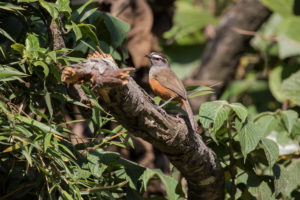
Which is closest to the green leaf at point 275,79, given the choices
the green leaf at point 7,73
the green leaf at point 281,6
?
the green leaf at point 281,6

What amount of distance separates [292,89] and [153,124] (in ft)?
9.92

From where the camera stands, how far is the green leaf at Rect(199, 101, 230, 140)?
279 cm

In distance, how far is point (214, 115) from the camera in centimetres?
283

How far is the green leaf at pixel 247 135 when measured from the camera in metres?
2.82

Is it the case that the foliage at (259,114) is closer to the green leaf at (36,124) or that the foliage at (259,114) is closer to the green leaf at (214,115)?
the green leaf at (214,115)

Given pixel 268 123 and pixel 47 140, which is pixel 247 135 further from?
pixel 47 140

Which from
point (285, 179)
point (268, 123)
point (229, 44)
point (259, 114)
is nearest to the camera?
point (285, 179)

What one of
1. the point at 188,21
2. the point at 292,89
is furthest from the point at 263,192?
the point at 188,21

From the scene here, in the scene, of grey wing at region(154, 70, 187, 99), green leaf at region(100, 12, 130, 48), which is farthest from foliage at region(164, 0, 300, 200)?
green leaf at region(100, 12, 130, 48)

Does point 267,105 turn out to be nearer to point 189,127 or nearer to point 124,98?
point 189,127

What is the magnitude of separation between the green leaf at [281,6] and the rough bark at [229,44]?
6.5 inches

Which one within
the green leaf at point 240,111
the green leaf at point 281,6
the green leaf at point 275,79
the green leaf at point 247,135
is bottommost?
the green leaf at point 275,79

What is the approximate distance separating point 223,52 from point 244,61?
4.25 feet

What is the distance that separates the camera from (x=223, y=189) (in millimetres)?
3191
